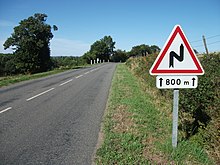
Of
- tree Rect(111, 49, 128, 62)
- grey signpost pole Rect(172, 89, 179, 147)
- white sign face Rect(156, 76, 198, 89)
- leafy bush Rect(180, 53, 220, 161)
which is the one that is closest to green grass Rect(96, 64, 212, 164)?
grey signpost pole Rect(172, 89, 179, 147)

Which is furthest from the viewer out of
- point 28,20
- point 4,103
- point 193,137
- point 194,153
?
point 28,20

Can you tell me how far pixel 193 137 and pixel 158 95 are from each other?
5.11 metres

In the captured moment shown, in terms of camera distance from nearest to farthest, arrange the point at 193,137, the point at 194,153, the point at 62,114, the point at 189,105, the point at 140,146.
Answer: the point at 194,153 → the point at 140,146 → the point at 193,137 → the point at 189,105 → the point at 62,114

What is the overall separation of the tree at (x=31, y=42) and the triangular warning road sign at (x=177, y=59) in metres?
43.0

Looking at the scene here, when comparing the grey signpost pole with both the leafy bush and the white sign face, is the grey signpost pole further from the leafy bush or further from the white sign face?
the leafy bush

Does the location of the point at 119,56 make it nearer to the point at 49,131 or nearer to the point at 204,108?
the point at 204,108

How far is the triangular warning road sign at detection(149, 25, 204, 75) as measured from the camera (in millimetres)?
3977

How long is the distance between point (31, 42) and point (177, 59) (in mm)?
44198

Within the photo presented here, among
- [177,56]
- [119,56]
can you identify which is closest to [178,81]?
[177,56]

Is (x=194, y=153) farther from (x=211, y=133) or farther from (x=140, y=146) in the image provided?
(x=140, y=146)

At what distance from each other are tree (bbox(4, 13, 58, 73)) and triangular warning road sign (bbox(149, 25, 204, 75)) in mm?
42963

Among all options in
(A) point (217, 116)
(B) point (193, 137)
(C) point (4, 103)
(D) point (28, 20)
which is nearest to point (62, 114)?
(C) point (4, 103)

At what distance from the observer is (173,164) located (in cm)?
394

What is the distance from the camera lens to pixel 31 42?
4475 cm
